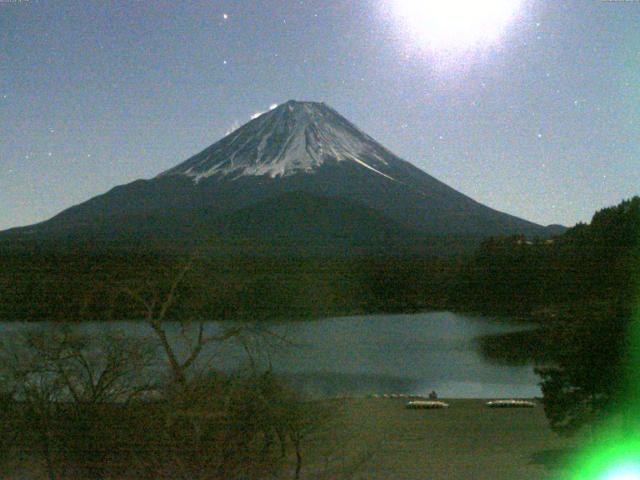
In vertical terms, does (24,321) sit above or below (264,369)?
above

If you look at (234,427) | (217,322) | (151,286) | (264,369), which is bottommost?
(234,427)

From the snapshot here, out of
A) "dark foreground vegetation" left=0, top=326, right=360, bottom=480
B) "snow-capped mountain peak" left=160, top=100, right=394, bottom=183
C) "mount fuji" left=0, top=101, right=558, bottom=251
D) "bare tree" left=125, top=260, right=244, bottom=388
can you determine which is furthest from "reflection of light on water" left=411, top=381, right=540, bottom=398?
"snow-capped mountain peak" left=160, top=100, right=394, bottom=183

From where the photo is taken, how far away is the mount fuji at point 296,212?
124 inches

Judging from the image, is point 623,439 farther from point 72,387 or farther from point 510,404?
point 72,387

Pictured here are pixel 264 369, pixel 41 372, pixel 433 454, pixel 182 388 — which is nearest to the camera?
pixel 182 388

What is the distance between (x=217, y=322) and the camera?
214cm

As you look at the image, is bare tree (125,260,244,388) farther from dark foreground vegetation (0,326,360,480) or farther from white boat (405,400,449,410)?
white boat (405,400,449,410)

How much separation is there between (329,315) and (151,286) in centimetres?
113

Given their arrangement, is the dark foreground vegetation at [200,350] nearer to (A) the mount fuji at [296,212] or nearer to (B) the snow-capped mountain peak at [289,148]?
(A) the mount fuji at [296,212]

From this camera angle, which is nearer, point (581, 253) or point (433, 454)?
point (433, 454)

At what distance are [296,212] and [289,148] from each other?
10.2 metres

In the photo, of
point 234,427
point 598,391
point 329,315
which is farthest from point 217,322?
point 598,391

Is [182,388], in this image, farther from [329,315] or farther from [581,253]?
[581,253]

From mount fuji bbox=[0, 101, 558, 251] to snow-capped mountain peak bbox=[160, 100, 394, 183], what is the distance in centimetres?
13
